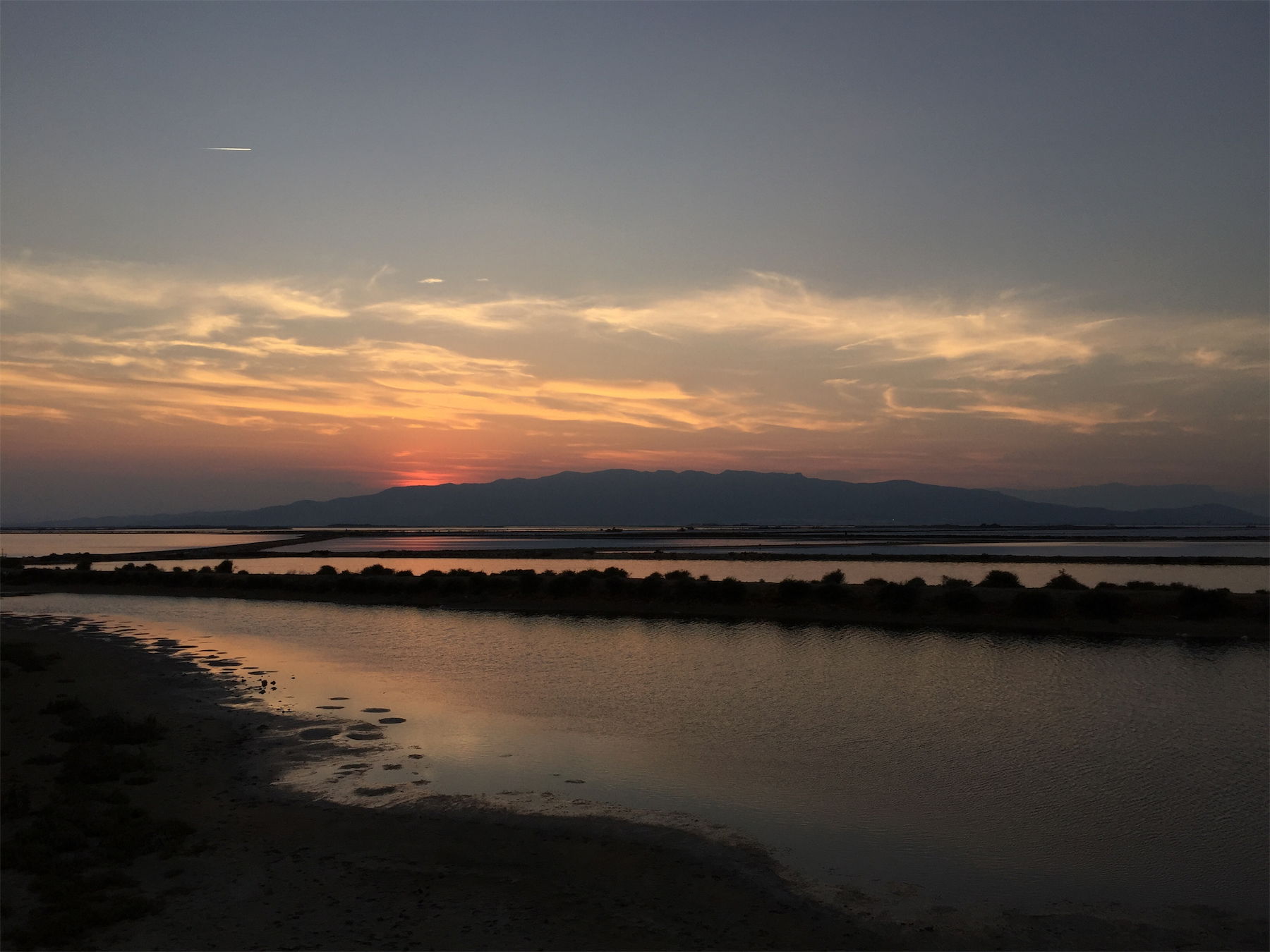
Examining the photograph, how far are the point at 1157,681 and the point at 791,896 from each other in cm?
A: 1618

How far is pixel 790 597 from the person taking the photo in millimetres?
35281

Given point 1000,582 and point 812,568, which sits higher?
point 1000,582

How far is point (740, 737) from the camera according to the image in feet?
48.6

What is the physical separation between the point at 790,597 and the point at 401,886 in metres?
28.3

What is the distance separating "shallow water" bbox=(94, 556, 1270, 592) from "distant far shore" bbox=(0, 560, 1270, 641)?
242 inches

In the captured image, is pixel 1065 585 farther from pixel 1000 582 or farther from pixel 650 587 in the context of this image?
pixel 650 587

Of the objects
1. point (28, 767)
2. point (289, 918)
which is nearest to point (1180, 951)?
point (289, 918)

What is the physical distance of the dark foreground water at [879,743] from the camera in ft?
31.8

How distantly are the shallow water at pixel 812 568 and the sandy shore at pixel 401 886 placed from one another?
3336 cm

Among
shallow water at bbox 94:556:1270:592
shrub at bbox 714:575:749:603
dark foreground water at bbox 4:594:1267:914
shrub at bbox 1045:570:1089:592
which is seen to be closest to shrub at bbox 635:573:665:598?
shrub at bbox 714:575:749:603

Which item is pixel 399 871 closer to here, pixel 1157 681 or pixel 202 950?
pixel 202 950

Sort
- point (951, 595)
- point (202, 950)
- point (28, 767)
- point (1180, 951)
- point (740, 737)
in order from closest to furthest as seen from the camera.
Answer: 1. point (202, 950)
2. point (1180, 951)
3. point (28, 767)
4. point (740, 737)
5. point (951, 595)

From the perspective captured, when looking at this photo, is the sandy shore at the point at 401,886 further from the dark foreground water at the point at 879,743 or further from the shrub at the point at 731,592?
the shrub at the point at 731,592

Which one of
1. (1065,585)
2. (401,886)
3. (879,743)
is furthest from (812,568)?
(401,886)
